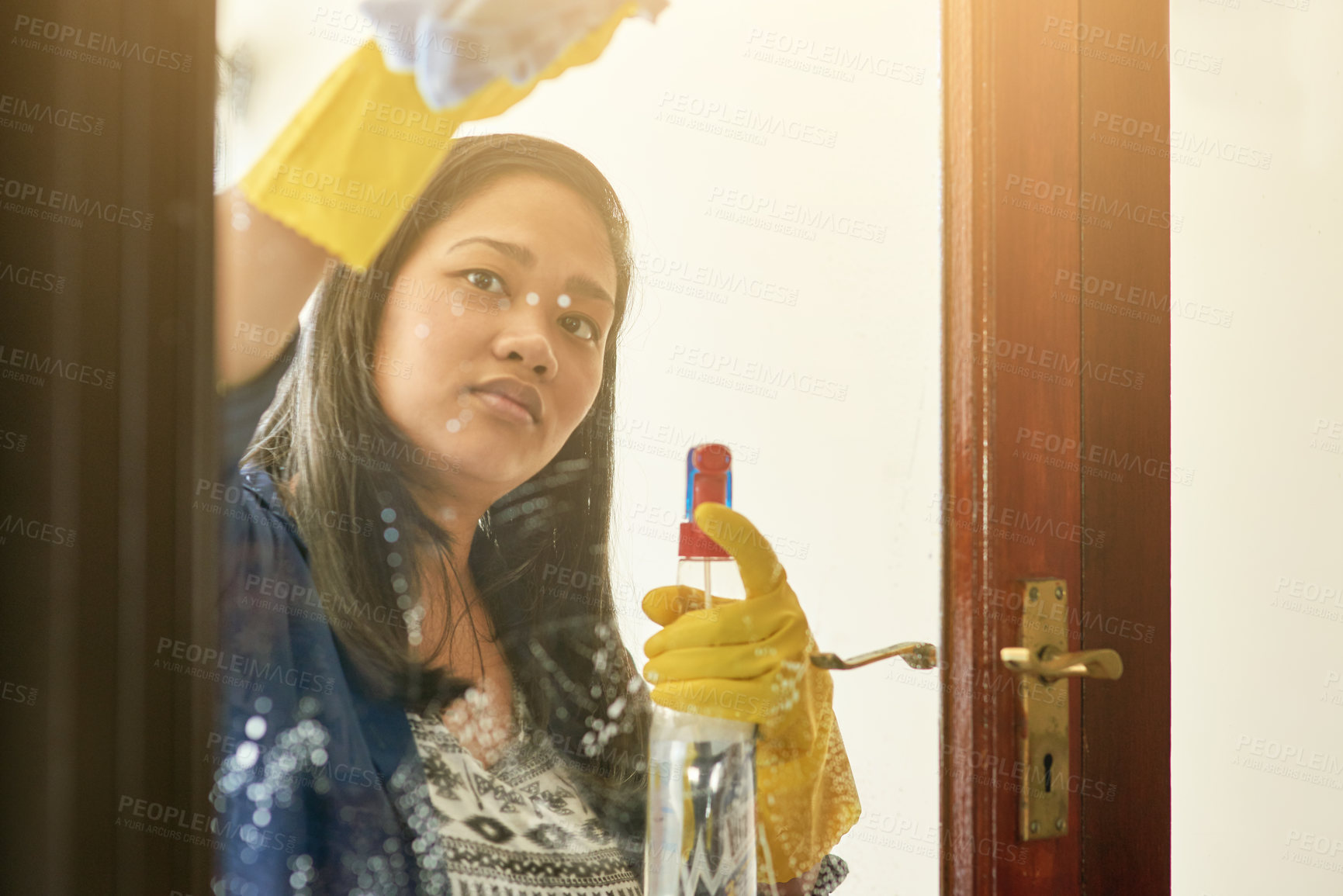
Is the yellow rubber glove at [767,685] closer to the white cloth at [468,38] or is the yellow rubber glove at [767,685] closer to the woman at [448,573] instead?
the woman at [448,573]

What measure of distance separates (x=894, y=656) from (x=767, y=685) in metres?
0.13

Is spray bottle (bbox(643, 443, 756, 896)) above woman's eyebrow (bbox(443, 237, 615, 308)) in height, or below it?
below

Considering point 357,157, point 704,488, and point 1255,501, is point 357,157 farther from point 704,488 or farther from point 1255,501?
point 1255,501

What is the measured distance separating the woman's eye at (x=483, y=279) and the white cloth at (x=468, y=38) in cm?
12

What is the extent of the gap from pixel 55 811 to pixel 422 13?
54 cm

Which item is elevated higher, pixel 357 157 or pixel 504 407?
pixel 357 157

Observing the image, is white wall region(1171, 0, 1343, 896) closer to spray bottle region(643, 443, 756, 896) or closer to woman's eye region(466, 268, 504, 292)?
spray bottle region(643, 443, 756, 896)

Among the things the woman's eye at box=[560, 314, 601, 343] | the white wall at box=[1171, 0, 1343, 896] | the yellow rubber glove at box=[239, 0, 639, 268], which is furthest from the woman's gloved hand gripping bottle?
the white wall at box=[1171, 0, 1343, 896]

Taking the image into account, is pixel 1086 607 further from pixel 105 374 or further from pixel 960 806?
pixel 105 374

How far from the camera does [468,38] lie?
71 cm

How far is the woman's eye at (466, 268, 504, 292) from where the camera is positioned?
727mm

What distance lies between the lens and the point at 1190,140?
128 cm

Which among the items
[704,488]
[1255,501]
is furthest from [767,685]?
[1255,501]

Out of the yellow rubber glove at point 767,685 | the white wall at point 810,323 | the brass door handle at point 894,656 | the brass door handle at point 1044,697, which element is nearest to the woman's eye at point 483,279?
the white wall at point 810,323
